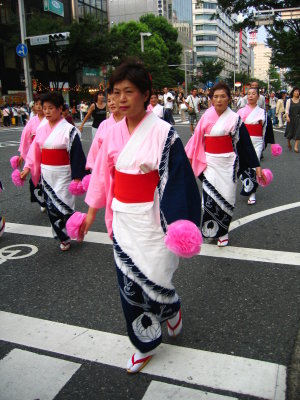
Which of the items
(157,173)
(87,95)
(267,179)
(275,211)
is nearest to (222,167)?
(267,179)

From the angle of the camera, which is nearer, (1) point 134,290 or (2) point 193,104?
(1) point 134,290

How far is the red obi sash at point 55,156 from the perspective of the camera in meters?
4.57

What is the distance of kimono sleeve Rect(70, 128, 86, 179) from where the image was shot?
4.39m

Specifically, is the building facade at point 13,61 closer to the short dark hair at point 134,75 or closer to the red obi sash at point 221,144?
the red obi sash at point 221,144

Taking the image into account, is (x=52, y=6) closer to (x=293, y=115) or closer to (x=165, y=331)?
(x=293, y=115)

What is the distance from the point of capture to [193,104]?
15.7 metres

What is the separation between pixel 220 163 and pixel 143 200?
241cm

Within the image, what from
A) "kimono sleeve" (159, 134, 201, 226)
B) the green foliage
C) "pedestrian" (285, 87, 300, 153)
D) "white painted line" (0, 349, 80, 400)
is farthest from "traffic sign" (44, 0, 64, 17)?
the green foliage

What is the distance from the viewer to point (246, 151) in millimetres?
4551

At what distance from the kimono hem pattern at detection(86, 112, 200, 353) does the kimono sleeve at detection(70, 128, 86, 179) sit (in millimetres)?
1900

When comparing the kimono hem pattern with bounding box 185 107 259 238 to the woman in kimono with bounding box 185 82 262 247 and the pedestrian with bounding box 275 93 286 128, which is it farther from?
the pedestrian with bounding box 275 93 286 128

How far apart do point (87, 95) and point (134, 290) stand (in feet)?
126

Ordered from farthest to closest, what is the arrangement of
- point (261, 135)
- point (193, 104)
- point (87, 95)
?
→ point (87, 95) → point (193, 104) → point (261, 135)

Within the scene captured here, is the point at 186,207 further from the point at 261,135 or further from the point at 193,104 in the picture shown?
the point at 193,104
